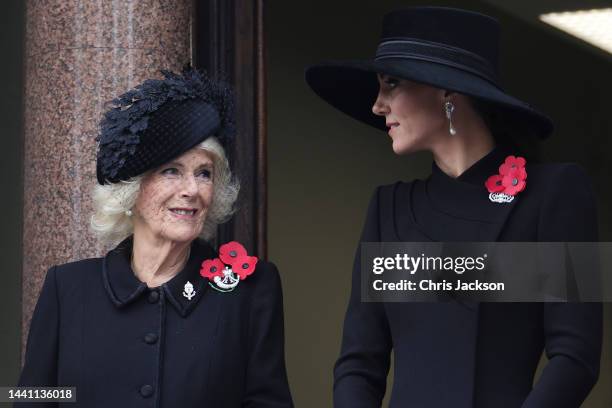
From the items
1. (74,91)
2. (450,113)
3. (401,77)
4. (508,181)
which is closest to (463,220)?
(508,181)

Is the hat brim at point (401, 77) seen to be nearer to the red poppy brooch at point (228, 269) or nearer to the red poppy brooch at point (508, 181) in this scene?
the red poppy brooch at point (508, 181)

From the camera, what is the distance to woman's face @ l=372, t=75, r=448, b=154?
3312 millimetres

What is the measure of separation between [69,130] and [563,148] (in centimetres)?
659

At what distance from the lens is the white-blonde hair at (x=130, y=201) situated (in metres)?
3.52

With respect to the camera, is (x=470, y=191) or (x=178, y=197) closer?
(x=470, y=191)

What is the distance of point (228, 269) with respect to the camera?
3617mm

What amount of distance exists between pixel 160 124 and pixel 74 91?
1.29 meters

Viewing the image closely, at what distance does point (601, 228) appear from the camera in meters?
10.5

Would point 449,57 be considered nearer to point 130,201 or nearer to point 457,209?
point 457,209

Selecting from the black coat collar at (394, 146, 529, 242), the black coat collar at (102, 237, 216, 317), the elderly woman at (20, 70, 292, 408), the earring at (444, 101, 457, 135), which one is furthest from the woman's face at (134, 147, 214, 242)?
the earring at (444, 101, 457, 135)

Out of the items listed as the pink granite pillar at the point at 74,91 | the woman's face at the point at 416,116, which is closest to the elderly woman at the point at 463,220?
the woman's face at the point at 416,116

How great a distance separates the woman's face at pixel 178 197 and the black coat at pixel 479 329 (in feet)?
1.62

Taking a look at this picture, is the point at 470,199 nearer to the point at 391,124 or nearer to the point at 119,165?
the point at 391,124

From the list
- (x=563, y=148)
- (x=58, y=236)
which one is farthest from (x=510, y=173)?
(x=563, y=148)
